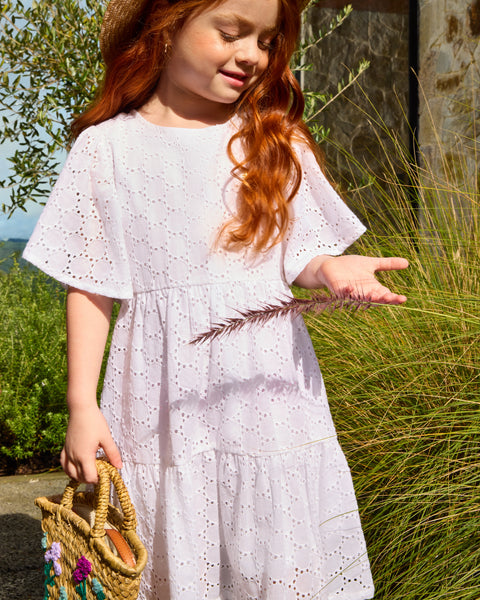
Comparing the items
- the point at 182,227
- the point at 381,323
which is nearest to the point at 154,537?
the point at 182,227

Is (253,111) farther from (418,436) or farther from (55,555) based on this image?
(55,555)

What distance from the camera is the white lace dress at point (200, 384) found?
1565 millimetres

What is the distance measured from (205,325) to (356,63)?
5.10m

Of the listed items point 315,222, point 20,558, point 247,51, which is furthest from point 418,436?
point 20,558

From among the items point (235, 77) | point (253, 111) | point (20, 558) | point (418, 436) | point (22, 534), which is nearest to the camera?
point (235, 77)

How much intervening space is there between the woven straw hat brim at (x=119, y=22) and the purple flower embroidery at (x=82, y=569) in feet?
3.91

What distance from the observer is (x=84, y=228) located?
1658mm

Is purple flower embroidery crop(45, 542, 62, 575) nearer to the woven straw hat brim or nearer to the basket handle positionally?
the basket handle

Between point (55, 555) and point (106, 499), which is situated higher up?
point (106, 499)

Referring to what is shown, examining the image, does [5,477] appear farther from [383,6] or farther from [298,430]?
[383,6]

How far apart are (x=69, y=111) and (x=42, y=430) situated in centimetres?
158

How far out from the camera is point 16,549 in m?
2.72

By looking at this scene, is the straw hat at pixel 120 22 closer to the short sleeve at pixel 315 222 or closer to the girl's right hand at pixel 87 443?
the short sleeve at pixel 315 222

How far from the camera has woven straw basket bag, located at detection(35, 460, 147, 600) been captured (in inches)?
53.6
